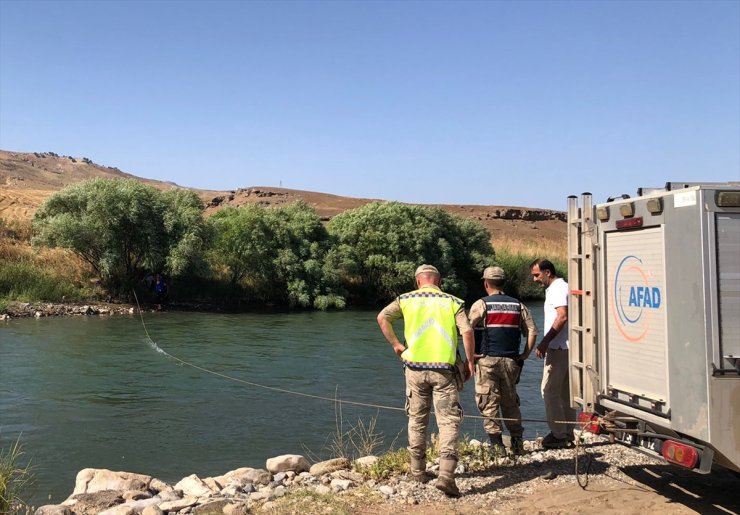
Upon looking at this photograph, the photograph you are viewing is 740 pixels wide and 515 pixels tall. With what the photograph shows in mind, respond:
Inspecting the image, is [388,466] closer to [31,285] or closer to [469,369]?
[469,369]

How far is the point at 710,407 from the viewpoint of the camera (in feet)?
16.0

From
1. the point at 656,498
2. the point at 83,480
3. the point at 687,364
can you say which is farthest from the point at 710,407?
the point at 83,480

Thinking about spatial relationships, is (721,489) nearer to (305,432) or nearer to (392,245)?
(305,432)

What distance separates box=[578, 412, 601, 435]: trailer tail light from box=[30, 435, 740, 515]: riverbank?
0.85ft

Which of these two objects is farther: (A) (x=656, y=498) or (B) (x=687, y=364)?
(A) (x=656, y=498)

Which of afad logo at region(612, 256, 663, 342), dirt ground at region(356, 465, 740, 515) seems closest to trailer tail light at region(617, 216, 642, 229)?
afad logo at region(612, 256, 663, 342)

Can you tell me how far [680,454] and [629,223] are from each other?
80.0 inches

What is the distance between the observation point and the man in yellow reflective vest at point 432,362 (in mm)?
6262

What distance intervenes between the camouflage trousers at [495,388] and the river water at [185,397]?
236cm

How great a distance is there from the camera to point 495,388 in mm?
7188

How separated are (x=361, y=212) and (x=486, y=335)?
3326 cm

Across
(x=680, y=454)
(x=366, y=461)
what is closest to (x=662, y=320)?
(x=680, y=454)

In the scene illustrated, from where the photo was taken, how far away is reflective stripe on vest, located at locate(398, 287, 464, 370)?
631 centimetres

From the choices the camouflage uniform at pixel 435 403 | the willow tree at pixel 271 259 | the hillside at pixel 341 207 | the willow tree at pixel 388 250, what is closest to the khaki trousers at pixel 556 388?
the camouflage uniform at pixel 435 403
